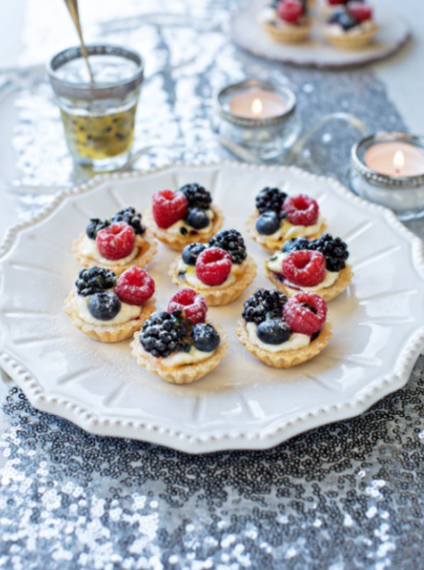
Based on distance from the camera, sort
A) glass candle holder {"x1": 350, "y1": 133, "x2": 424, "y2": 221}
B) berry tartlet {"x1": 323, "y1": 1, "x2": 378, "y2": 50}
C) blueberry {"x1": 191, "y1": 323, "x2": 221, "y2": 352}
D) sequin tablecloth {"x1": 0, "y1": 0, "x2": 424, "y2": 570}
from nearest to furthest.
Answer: sequin tablecloth {"x1": 0, "y1": 0, "x2": 424, "y2": 570} < blueberry {"x1": 191, "y1": 323, "x2": 221, "y2": 352} < glass candle holder {"x1": 350, "y1": 133, "x2": 424, "y2": 221} < berry tartlet {"x1": 323, "y1": 1, "x2": 378, "y2": 50}

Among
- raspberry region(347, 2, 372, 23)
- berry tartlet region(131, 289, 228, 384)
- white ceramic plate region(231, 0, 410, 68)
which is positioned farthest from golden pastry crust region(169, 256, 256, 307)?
raspberry region(347, 2, 372, 23)

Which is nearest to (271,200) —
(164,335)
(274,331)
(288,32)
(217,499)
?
(274,331)

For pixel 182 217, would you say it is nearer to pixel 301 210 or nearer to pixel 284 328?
pixel 301 210

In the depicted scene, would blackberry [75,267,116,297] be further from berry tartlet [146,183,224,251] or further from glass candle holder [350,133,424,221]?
glass candle holder [350,133,424,221]

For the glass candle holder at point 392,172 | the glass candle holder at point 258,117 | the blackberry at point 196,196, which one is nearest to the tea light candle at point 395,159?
the glass candle holder at point 392,172

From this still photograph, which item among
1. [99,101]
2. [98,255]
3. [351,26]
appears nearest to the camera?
[98,255]

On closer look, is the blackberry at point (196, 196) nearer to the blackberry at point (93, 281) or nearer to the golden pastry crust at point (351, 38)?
the blackberry at point (93, 281)
